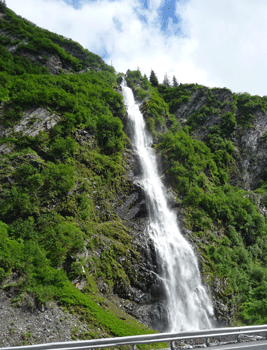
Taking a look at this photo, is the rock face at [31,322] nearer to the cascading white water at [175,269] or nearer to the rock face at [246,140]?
the cascading white water at [175,269]

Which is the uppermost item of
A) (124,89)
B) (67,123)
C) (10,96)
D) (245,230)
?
(124,89)

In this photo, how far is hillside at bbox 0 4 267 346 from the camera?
1092cm

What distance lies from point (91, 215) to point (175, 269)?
25.9ft

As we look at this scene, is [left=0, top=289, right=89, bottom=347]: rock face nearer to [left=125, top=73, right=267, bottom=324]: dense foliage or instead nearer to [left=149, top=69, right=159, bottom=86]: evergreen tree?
[left=125, top=73, right=267, bottom=324]: dense foliage

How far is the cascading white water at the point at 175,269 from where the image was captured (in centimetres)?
1645

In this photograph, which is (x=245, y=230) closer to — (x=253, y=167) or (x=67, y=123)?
(x=253, y=167)

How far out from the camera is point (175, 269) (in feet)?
60.0

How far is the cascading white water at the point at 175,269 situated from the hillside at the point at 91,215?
87cm

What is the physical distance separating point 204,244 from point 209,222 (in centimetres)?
284

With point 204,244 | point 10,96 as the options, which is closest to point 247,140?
point 204,244

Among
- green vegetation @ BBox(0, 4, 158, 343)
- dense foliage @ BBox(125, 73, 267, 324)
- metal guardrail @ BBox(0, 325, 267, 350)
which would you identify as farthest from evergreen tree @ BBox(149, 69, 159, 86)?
metal guardrail @ BBox(0, 325, 267, 350)

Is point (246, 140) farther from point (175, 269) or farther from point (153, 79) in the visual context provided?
point (153, 79)

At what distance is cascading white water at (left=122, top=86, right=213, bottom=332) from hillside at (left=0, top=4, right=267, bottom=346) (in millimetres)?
872

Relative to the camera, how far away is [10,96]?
69.2 feet
